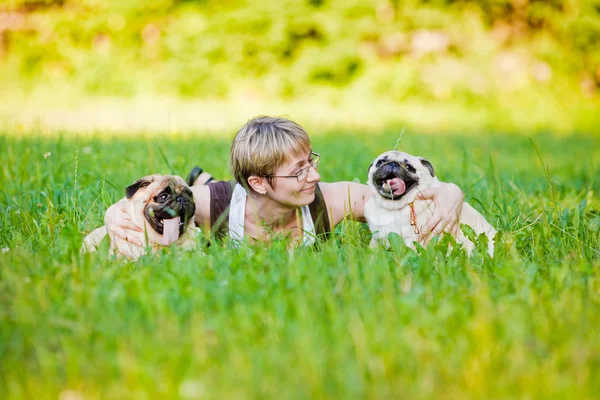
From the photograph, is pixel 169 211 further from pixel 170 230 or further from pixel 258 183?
pixel 258 183

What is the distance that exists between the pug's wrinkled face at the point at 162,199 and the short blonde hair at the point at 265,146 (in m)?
0.33

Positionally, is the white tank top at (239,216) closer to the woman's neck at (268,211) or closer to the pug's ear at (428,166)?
the woman's neck at (268,211)

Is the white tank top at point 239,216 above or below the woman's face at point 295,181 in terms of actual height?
below

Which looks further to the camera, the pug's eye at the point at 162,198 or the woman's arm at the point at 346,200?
the woman's arm at the point at 346,200

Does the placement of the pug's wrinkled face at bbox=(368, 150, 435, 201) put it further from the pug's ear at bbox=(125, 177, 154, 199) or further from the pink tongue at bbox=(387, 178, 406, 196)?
the pug's ear at bbox=(125, 177, 154, 199)

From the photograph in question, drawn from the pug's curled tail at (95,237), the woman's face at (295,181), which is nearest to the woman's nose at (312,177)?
the woman's face at (295,181)

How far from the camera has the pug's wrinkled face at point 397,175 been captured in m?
3.30

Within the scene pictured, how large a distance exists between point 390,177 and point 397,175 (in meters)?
0.04

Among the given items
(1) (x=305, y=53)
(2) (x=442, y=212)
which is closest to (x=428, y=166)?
(2) (x=442, y=212)

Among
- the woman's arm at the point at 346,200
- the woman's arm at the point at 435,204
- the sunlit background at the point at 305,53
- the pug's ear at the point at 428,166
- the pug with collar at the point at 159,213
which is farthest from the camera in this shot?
the sunlit background at the point at 305,53

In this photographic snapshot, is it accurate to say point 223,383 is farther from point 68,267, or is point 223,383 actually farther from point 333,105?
point 333,105

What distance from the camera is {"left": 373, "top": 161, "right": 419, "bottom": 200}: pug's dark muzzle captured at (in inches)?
130

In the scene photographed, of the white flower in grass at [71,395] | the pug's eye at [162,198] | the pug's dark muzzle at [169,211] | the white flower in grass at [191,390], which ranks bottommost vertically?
the white flower in grass at [71,395]

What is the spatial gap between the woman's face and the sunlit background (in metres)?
8.41
